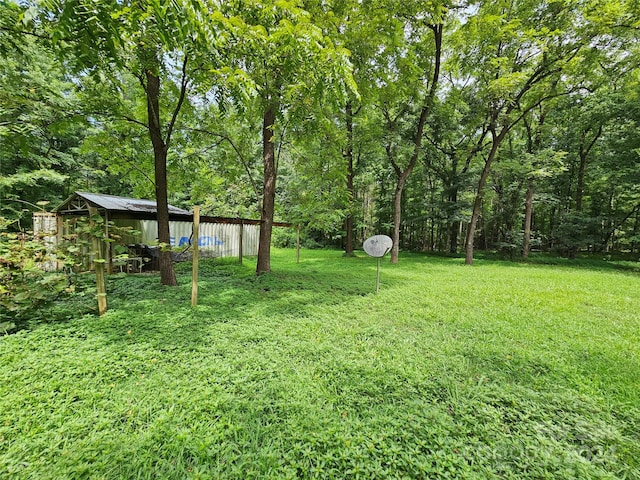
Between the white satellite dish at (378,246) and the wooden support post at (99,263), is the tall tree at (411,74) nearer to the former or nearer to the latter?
the white satellite dish at (378,246)

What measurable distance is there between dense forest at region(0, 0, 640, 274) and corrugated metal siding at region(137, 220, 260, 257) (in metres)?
1.55

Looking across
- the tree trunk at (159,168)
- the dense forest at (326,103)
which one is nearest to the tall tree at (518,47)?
the dense forest at (326,103)

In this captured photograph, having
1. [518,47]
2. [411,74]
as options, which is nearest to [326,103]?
[411,74]

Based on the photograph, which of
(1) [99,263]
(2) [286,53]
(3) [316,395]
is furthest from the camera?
(1) [99,263]

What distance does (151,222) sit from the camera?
1016 cm

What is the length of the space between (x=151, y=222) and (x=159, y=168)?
6664 mm

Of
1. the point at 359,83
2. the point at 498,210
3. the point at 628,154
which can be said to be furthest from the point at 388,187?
the point at 359,83

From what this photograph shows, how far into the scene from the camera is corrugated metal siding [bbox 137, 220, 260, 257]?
1009cm

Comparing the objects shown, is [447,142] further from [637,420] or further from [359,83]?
[637,420]

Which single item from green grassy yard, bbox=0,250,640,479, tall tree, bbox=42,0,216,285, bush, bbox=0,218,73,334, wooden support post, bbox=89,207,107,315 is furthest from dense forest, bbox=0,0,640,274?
green grassy yard, bbox=0,250,640,479

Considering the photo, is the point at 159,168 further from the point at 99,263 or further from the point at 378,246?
the point at 378,246

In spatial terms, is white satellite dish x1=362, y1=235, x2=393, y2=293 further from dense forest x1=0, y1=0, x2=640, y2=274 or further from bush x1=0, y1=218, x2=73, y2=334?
bush x1=0, y1=218, x2=73, y2=334

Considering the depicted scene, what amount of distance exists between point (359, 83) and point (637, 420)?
253 inches

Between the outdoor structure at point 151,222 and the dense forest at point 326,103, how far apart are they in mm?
868
